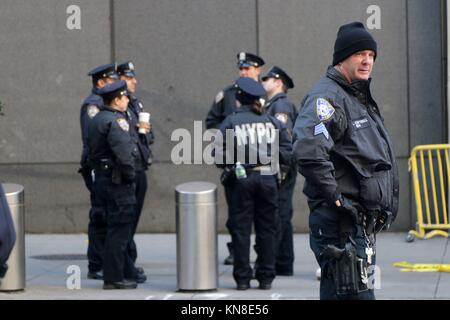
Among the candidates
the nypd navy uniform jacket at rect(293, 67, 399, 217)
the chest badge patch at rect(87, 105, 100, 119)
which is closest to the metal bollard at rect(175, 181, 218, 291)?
the chest badge patch at rect(87, 105, 100, 119)

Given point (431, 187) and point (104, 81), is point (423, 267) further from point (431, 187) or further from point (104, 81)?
point (104, 81)

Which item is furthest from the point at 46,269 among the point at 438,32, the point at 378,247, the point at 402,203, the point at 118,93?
the point at 438,32

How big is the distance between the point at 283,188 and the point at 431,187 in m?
3.58

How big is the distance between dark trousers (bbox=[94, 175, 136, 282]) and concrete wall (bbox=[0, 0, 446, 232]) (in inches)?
154

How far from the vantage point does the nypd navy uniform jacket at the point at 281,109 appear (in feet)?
33.9

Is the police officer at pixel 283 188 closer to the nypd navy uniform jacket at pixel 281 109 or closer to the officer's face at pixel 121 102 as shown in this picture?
the nypd navy uniform jacket at pixel 281 109

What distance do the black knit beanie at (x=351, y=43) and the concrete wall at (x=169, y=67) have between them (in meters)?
7.29

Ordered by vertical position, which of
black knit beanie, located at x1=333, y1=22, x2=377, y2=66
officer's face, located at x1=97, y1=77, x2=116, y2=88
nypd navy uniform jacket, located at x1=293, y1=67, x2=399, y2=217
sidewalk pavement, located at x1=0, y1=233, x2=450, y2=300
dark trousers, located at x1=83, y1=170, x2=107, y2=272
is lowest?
sidewalk pavement, located at x1=0, y1=233, x2=450, y2=300

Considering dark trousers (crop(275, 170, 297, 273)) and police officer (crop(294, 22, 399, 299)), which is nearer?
police officer (crop(294, 22, 399, 299))

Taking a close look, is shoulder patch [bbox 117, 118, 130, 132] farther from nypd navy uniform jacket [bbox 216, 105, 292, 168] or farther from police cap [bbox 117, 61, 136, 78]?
police cap [bbox 117, 61, 136, 78]

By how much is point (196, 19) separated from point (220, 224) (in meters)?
2.70

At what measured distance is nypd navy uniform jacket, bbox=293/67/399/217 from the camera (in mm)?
5770

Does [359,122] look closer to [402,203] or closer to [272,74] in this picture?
[272,74]

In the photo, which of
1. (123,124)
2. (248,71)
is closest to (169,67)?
(248,71)
